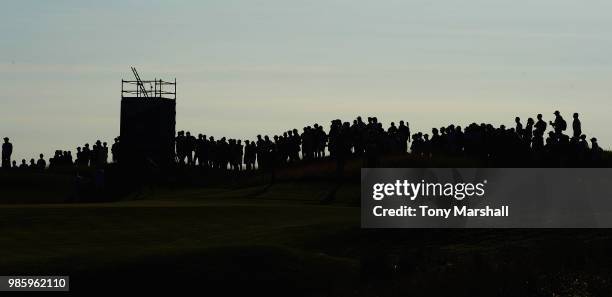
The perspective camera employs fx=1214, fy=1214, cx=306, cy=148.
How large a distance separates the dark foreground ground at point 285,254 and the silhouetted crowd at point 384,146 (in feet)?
28.4

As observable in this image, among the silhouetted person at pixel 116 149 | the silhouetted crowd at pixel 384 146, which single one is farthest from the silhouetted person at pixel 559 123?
the silhouetted person at pixel 116 149

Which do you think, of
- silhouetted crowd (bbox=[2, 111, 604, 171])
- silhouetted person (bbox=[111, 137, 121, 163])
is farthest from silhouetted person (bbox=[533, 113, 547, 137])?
silhouetted person (bbox=[111, 137, 121, 163])

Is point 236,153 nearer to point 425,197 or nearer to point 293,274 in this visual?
point 425,197

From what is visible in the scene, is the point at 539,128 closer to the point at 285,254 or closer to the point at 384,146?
the point at 384,146

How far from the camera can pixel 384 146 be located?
194ft

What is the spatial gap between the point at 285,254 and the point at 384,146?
27565 millimetres

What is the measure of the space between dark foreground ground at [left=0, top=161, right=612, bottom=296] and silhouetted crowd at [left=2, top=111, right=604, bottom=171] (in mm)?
8666

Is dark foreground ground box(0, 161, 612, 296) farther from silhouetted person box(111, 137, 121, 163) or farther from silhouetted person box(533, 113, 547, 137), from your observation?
silhouetted person box(111, 137, 121, 163)

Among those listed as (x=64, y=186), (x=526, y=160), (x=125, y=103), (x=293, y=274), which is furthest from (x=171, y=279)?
(x=125, y=103)

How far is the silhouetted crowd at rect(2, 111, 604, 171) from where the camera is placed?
50.6 m

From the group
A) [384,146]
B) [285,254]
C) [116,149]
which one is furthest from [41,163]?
[285,254]

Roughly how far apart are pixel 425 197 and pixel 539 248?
10.6m

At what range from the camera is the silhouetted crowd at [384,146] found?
166 ft

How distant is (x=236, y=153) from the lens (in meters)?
71.6
